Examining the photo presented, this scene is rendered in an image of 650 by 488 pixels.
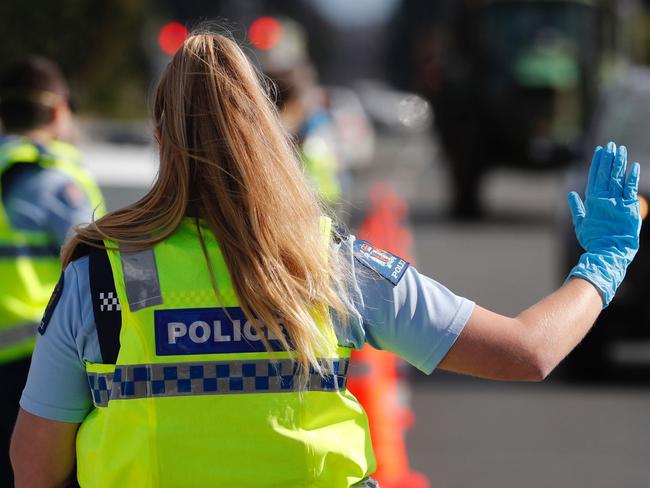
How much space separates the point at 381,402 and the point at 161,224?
410 cm

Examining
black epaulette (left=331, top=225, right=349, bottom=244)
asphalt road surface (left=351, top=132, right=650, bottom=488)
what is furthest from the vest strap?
asphalt road surface (left=351, top=132, right=650, bottom=488)

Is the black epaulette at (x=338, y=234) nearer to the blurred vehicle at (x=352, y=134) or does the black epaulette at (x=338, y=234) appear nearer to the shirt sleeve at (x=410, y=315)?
the shirt sleeve at (x=410, y=315)

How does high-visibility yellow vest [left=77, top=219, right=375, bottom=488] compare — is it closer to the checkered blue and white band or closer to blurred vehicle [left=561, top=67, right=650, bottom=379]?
the checkered blue and white band

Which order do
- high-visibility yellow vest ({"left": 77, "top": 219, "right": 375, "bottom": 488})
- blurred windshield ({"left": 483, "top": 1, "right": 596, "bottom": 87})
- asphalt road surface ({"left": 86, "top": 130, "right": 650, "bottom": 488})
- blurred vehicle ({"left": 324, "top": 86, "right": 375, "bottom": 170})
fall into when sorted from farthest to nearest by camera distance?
blurred vehicle ({"left": 324, "top": 86, "right": 375, "bottom": 170})
blurred windshield ({"left": 483, "top": 1, "right": 596, "bottom": 87})
asphalt road surface ({"left": 86, "top": 130, "right": 650, "bottom": 488})
high-visibility yellow vest ({"left": 77, "top": 219, "right": 375, "bottom": 488})

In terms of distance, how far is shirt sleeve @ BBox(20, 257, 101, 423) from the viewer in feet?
8.60

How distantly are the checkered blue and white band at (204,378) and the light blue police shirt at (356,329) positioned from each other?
78 mm

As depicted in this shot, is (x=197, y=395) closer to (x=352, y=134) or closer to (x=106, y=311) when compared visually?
(x=106, y=311)

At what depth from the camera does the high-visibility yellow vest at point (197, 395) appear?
2.56 metres

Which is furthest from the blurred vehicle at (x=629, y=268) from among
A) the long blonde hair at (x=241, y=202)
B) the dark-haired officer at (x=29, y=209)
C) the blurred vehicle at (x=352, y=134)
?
the blurred vehicle at (x=352, y=134)

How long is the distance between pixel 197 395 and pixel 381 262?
40 cm

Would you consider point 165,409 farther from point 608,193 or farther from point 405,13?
point 405,13

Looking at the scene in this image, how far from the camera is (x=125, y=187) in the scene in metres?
7.20

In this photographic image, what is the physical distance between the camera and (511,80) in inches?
874

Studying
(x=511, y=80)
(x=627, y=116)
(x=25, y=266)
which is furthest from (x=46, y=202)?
(x=511, y=80)
